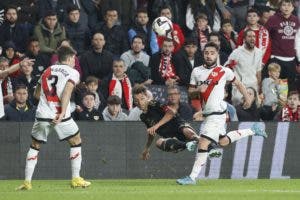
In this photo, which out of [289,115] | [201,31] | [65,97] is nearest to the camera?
[65,97]

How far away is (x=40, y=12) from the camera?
21688 millimetres

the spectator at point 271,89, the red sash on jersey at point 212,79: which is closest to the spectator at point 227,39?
the spectator at point 271,89

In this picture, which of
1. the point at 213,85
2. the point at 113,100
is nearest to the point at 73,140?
the point at 213,85

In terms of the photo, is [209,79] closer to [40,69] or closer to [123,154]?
[123,154]

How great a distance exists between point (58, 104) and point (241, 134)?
11.1 ft

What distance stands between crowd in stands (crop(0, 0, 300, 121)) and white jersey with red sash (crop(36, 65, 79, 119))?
12.2 feet

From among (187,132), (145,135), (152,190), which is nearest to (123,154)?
(145,135)

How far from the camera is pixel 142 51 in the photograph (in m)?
21.1

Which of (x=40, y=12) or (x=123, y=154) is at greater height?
(x=40, y=12)

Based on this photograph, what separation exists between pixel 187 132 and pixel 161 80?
374 centimetres

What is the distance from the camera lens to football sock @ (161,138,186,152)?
16.8m

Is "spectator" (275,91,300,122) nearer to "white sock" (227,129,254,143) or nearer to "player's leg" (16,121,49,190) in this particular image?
"white sock" (227,129,254,143)

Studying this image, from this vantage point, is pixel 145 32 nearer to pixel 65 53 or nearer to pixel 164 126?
pixel 164 126

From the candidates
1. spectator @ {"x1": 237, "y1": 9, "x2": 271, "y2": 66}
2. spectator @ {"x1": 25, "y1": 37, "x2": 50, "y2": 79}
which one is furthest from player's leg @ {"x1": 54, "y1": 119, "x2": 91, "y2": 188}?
spectator @ {"x1": 237, "y1": 9, "x2": 271, "y2": 66}
